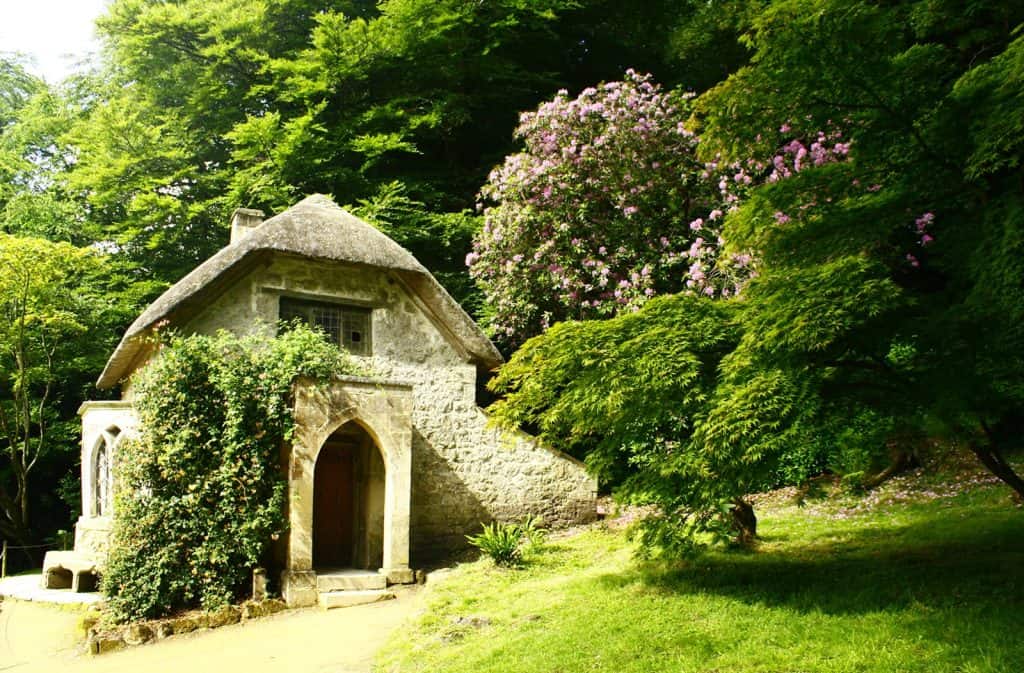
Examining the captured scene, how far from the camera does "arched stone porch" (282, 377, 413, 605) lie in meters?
9.73

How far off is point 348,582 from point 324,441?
75.0 inches

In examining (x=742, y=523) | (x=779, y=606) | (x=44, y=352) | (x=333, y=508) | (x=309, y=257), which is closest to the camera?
(x=779, y=606)

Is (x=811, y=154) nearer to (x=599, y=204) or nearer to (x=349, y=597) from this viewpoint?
(x=599, y=204)

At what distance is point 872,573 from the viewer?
6781mm

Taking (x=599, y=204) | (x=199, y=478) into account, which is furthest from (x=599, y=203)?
(x=199, y=478)

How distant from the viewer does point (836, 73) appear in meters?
6.20

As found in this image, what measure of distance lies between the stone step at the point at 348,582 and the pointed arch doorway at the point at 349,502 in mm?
1087

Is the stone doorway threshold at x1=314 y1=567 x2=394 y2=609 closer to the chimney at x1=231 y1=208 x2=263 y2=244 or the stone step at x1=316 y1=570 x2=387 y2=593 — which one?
the stone step at x1=316 y1=570 x2=387 y2=593

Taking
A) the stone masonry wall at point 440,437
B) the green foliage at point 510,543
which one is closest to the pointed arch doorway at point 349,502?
the stone masonry wall at point 440,437

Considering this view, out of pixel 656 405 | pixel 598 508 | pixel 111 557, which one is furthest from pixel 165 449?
pixel 598 508

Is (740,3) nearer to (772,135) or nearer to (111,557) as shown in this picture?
(772,135)

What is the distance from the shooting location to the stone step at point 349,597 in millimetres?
9500

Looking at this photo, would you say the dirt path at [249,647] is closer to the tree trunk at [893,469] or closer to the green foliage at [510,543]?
the green foliage at [510,543]

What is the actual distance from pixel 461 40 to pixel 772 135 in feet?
41.2
